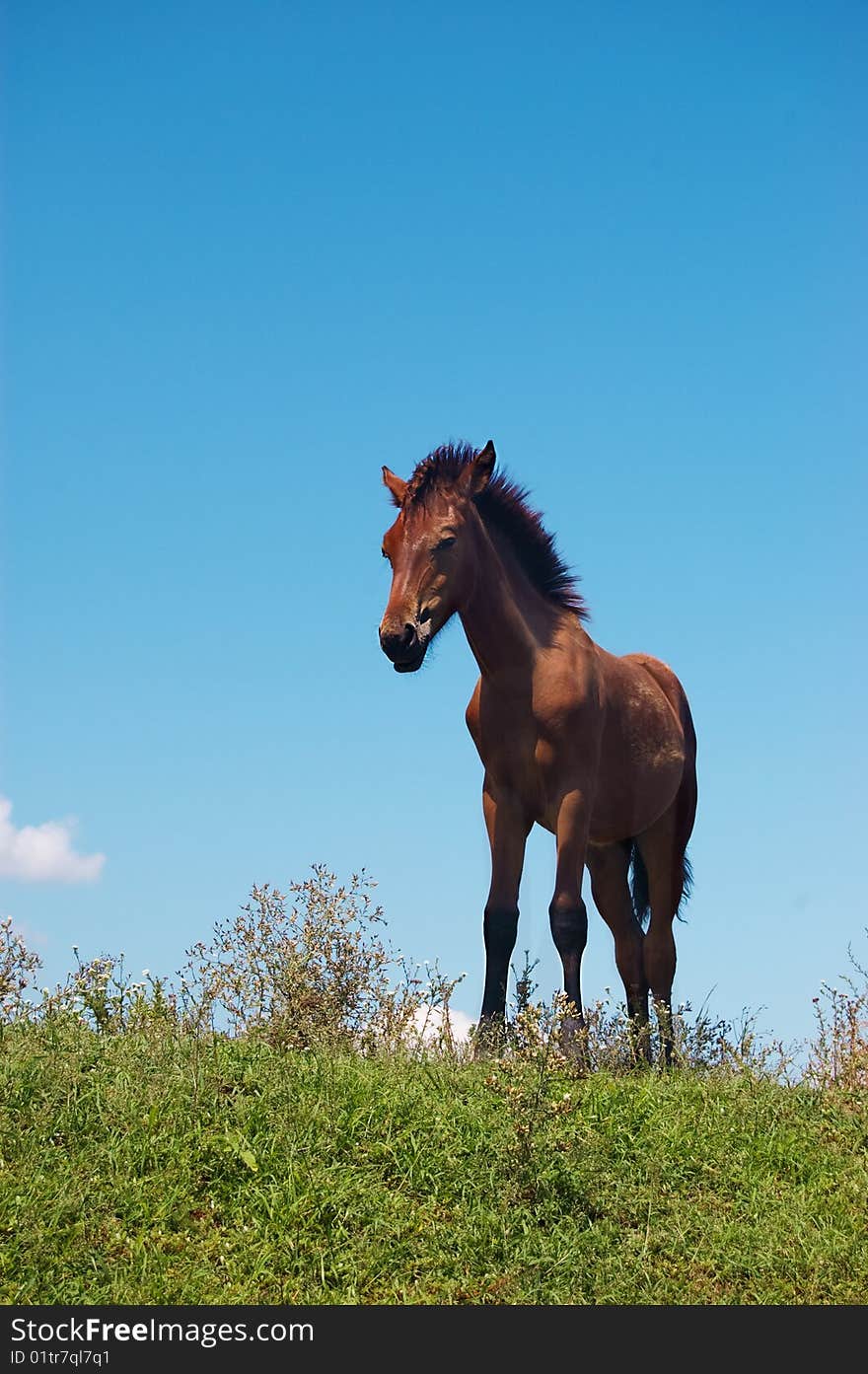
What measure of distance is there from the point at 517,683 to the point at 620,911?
2.73 metres

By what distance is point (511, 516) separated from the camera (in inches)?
385

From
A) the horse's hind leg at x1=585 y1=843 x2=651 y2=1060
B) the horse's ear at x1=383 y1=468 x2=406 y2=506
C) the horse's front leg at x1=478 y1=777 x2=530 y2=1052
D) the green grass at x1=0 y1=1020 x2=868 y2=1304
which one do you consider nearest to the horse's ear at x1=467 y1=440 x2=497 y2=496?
the horse's ear at x1=383 y1=468 x2=406 y2=506

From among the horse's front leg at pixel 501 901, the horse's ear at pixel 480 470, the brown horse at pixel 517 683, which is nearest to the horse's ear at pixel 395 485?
the brown horse at pixel 517 683

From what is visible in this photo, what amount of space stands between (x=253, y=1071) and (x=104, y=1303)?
6.35 ft

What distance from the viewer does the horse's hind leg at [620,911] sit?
432 inches

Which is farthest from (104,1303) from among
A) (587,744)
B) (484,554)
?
(484,554)

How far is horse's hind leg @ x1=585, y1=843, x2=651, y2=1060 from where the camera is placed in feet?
36.0

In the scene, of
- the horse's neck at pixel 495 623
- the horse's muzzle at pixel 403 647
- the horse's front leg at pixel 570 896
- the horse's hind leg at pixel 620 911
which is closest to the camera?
the horse's muzzle at pixel 403 647

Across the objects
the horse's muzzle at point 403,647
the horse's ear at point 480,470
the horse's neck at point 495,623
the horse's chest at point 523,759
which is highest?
the horse's ear at point 480,470

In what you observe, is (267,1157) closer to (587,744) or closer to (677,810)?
(587,744)

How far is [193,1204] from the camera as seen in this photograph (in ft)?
21.9

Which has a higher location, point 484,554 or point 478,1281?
point 484,554

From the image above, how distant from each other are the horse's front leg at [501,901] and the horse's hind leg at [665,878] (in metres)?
2.27

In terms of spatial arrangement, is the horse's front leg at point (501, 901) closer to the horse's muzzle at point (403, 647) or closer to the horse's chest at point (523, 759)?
the horse's chest at point (523, 759)
